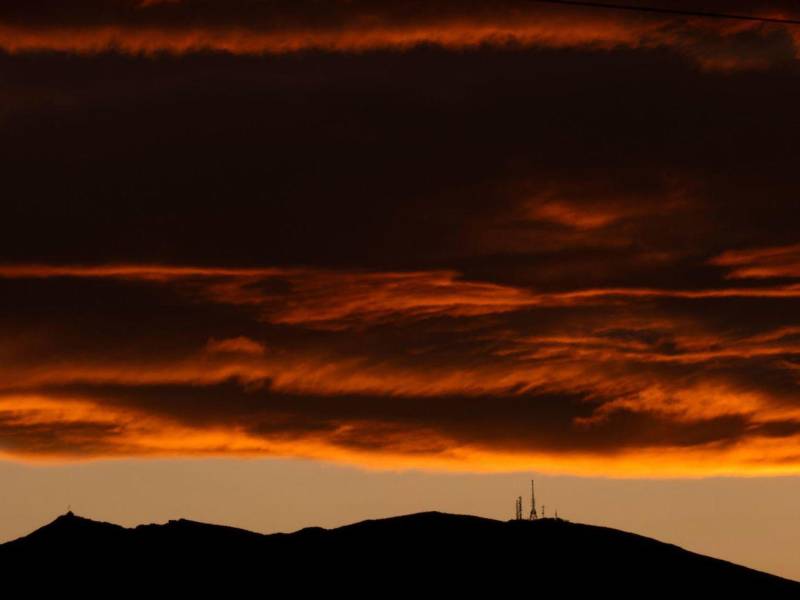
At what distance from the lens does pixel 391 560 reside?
11756 cm

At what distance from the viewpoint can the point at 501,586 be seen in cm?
11412

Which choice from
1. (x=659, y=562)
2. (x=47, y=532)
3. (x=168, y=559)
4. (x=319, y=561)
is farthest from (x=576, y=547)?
(x=47, y=532)

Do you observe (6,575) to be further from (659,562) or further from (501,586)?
(659,562)

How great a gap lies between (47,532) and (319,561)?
16786mm

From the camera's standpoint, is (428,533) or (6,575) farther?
(428,533)

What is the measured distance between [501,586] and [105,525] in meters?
24.8

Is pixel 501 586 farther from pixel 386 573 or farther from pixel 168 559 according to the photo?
pixel 168 559

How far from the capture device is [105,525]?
117750 millimetres

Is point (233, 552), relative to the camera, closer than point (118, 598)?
No

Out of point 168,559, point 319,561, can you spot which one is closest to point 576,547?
point 319,561

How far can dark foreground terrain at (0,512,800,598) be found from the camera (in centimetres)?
11425

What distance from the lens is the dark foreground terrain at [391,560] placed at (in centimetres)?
11425

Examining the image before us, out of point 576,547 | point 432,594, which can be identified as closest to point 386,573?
point 432,594

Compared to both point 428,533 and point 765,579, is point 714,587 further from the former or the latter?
point 428,533
